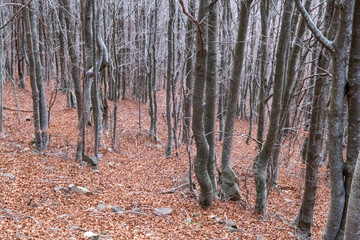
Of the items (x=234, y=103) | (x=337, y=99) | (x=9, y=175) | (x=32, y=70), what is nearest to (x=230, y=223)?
(x=337, y=99)

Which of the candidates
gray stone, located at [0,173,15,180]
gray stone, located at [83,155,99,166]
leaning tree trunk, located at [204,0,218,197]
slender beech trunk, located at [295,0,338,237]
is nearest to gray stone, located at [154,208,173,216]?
leaning tree trunk, located at [204,0,218,197]

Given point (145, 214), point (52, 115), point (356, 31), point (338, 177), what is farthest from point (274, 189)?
point (52, 115)

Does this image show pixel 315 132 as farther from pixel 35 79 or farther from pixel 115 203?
pixel 35 79

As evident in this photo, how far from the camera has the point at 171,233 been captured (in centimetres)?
411

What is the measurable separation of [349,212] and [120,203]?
387 cm

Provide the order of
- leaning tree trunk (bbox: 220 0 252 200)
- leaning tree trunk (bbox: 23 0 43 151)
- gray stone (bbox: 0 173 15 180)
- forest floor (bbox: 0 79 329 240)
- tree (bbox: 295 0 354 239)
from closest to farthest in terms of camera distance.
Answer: tree (bbox: 295 0 354 239) < forest floor (bbox: 0 79 329 240) < gray stone (bbox: 0 173 15 180) < leaning tree trunk (bbox: 220 0 252 200) < leaning tree trunk (bbox: 23 0 43 151)

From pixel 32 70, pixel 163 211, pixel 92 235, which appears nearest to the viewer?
pixel 92 235

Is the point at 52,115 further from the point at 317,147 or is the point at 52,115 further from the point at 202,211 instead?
the point at 317,147

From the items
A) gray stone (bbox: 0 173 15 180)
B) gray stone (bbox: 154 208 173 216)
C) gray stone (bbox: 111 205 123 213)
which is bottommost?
gray stone (bbox: 154 208 173 216)

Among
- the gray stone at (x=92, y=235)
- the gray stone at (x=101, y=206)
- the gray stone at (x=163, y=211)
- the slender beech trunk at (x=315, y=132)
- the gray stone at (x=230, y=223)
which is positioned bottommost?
the gray stone at (x=230, y=223)

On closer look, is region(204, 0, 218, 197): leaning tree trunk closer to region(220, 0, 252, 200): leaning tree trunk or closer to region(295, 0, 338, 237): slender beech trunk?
region(220, 0, 252, 200): leaning tree trunk

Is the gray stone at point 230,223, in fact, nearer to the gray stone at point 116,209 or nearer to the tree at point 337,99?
the tree at point 337,99

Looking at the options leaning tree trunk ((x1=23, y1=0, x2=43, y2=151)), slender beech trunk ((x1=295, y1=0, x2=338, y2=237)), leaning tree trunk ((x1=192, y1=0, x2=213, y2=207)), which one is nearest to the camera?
leaning tree trunk ((x1=192, y1=0, x2=213, y2=207))

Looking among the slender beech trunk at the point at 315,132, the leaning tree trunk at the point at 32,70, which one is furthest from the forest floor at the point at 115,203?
the leaning tree trunk at the point at 32,70
